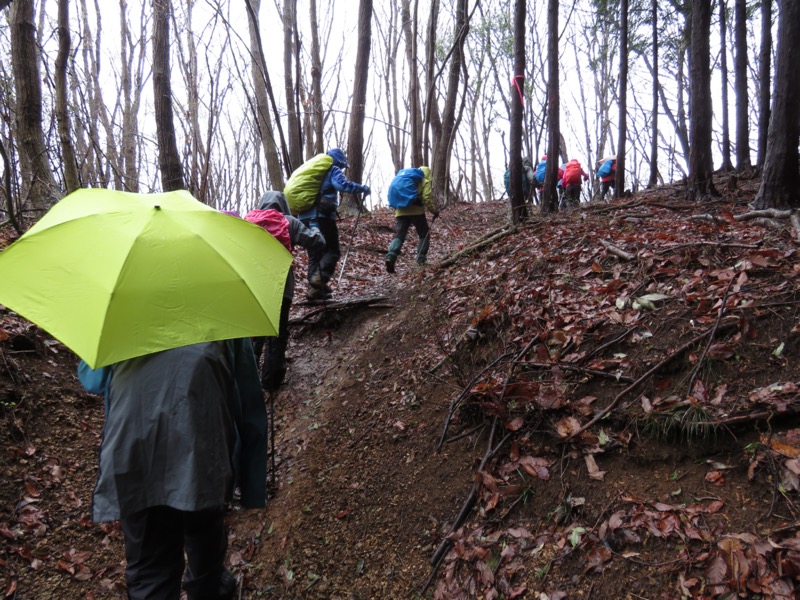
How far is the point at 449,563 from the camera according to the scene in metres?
2.61

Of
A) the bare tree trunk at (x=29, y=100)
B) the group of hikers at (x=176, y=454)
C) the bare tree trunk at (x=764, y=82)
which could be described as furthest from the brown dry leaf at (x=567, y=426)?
the bare tree trunk at (x=764, y=82)

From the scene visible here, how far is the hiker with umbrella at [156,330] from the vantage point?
1.61 m

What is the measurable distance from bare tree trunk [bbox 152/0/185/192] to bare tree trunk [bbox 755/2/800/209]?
7955mm

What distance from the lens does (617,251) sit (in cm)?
470

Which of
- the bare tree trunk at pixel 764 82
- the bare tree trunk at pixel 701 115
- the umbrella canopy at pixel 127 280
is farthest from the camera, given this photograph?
the bare tree trunk at pixel 764 82

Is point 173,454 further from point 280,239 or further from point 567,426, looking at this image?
point 280,239

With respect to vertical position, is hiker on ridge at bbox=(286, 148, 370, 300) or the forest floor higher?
hiker on ridge at bbox=(286, 148, 370, 300)

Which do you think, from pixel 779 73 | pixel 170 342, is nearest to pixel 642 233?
pixel 779 73

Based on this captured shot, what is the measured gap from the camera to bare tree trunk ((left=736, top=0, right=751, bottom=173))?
10.8 m

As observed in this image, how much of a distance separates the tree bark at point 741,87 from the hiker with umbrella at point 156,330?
1274cm

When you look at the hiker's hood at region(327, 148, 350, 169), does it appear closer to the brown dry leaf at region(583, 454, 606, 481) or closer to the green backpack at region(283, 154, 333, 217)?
the green backpack at region(283, 154, 333, 217)

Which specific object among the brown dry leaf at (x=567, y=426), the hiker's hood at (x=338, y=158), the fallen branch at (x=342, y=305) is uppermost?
the hiker's hood at (x=338, y=158)

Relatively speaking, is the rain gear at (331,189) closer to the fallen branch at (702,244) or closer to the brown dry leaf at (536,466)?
the fallen branch at (702,244)

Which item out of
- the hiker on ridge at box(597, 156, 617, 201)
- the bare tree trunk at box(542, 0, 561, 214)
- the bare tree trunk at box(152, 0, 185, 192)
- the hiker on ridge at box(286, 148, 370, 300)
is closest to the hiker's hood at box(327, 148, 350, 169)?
the hiker on ridge at box(286, 148, 370, 300)
